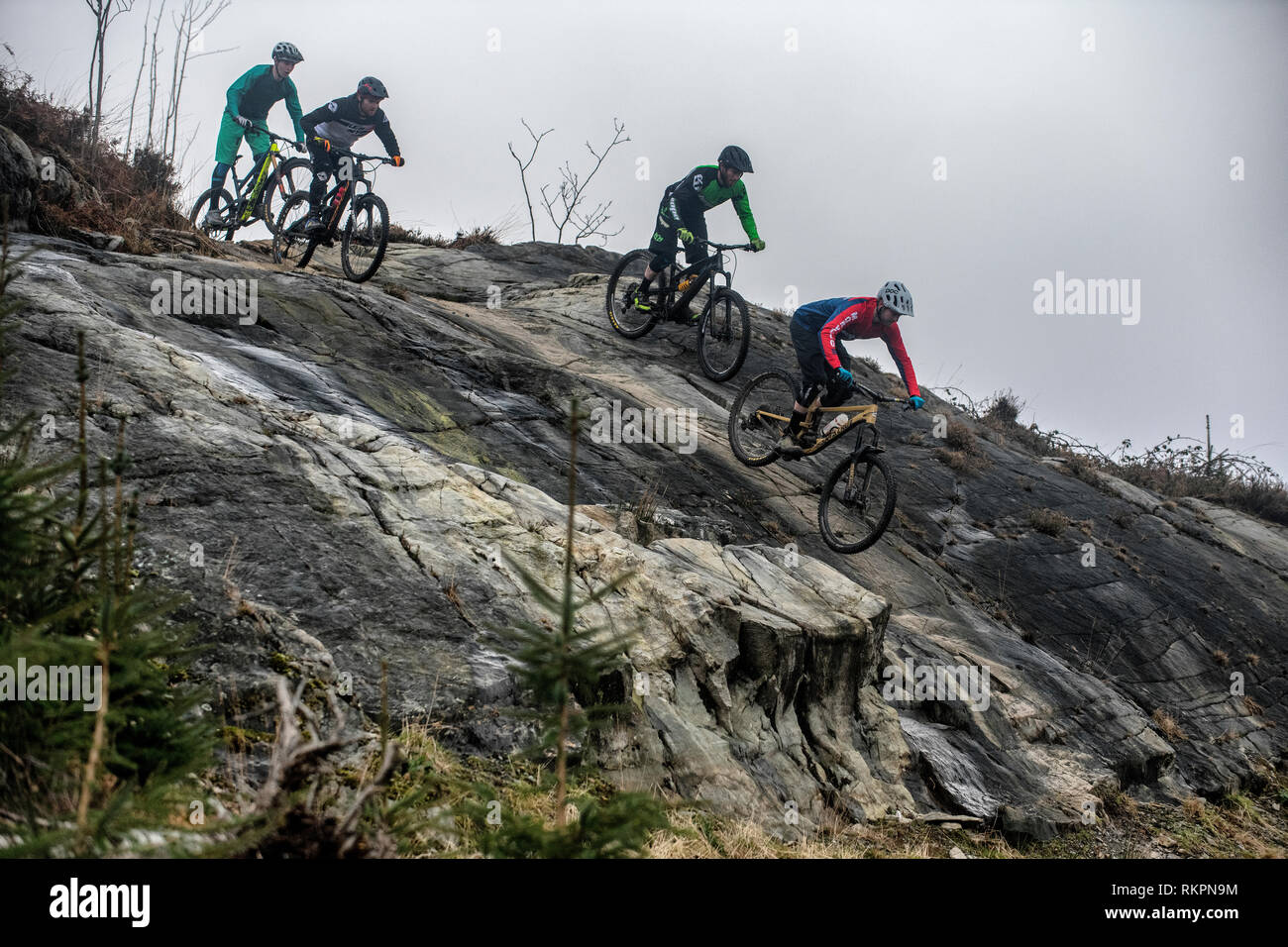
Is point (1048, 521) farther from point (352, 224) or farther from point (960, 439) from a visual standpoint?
point (352, 224)

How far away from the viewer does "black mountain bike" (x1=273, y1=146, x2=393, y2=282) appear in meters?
11.3

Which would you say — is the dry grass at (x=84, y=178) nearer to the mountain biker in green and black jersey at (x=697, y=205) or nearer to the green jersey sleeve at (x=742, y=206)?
the mountain biker in green and black jersey at (x=697, y=205)

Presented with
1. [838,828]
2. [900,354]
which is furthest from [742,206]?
[838,828]

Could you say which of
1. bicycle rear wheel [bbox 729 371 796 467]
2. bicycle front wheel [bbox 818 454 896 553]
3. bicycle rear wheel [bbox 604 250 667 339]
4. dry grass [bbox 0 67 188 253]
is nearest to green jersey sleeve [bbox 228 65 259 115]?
dry grass [bbox 0 67 188 253]

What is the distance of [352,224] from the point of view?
38.0 feet

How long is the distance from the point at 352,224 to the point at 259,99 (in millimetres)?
2983

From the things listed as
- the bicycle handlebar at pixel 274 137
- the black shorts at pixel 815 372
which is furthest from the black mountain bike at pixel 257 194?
the black shorts at pixel 815 372

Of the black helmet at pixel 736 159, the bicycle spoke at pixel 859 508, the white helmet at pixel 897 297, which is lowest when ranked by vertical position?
the bicycle spoke at pixel 859 508

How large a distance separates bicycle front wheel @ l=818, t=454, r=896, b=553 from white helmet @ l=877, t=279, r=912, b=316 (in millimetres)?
1671

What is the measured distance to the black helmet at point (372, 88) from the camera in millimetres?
11523

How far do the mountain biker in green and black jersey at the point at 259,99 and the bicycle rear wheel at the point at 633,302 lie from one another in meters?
5.34
